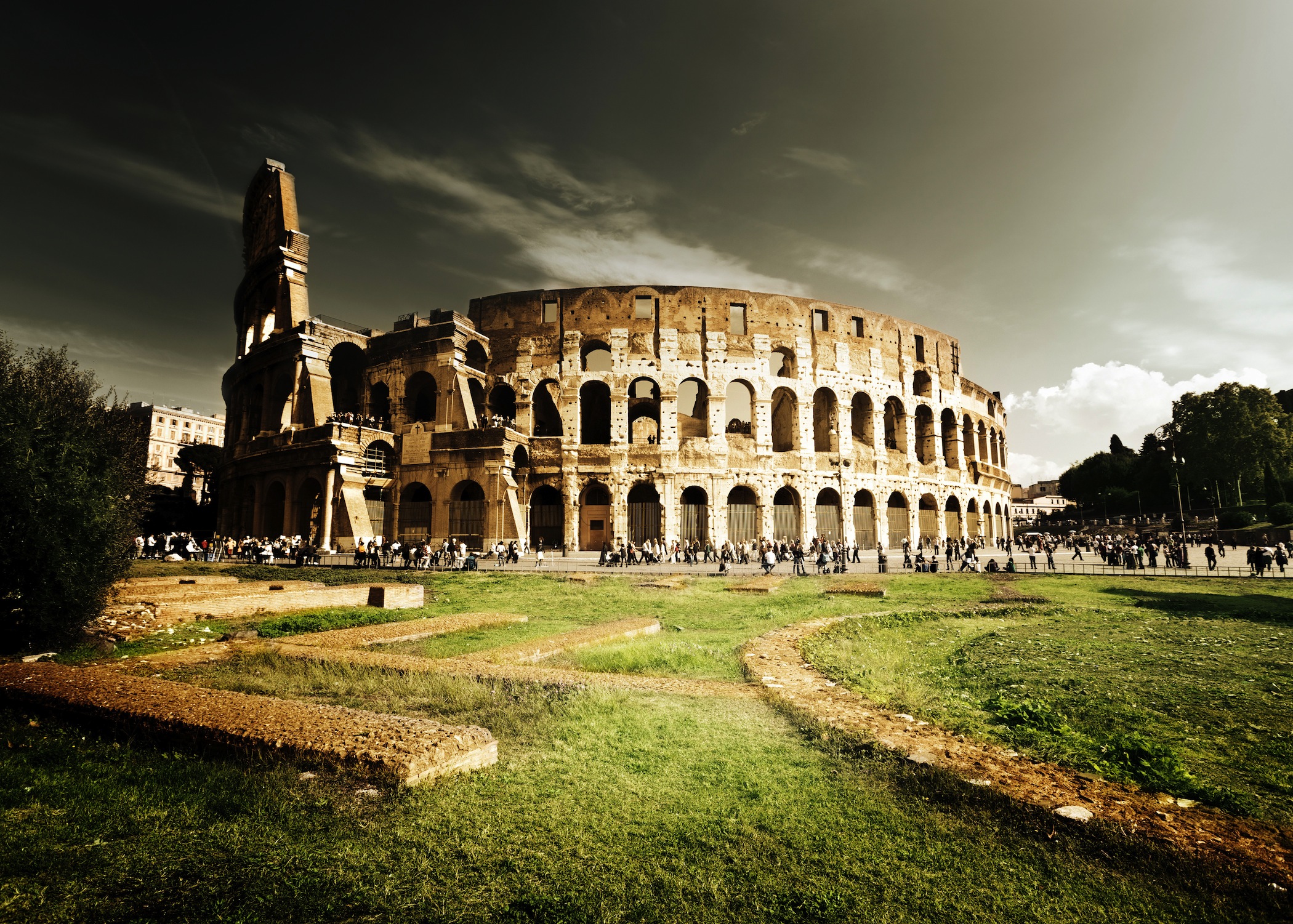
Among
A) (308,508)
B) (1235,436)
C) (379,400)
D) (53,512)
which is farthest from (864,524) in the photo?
(1235,436)

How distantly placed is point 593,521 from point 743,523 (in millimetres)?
7450

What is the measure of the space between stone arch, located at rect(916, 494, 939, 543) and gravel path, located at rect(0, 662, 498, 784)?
116 ft

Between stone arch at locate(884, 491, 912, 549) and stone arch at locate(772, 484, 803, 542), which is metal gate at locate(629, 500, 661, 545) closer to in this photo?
stone arch at locate(772, 484, 803, 542)

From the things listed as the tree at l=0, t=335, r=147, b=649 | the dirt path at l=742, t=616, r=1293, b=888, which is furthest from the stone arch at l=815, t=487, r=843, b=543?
the tree at l=0, t=335, r=147, b=649

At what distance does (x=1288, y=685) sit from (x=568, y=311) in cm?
2918

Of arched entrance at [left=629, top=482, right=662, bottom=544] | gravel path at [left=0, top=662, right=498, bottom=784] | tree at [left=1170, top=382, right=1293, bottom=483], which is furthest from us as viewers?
tree at [left=1170, top=382, right=1293, bottom=483]

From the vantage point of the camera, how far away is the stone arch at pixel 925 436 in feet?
120

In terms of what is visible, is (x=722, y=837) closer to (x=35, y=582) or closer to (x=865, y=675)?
(x=865, y=675)

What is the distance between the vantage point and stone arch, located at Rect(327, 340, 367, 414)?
35750 millimetres

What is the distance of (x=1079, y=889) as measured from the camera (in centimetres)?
254

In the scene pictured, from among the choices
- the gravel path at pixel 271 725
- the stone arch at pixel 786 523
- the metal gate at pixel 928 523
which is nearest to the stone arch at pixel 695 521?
the stone arch at pixel 786 523

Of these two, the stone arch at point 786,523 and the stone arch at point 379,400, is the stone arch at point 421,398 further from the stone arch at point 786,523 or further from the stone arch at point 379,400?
the stone arch at point 786,523

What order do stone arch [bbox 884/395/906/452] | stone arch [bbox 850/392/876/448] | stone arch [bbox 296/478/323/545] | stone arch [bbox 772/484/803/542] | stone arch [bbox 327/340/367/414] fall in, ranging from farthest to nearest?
stone arch [bbox 327/340/367/414] < stone arch [bbox 884/395/906/452] < stone arch [bbox 850/392/876/448] < stone arch [bbox 772/484/803/542] < stone arch [bbox 296/478/323/545]

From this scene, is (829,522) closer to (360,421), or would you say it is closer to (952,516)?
(952,516)
